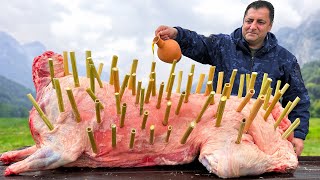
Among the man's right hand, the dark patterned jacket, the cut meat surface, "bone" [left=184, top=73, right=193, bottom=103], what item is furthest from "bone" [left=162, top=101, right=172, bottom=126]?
the dark patterned jacket

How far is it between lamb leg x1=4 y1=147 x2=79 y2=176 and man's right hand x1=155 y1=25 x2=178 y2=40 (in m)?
1.22

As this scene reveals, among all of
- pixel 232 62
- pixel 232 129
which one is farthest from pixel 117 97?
pixel 232 62

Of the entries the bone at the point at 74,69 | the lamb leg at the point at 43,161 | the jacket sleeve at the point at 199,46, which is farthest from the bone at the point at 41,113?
the jacket sleeve at the point at 199,46

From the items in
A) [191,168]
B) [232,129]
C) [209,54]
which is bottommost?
[191,168]

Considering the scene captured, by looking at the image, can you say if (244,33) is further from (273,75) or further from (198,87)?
(198,87)

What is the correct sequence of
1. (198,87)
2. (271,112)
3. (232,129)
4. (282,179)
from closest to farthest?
(282,179) → (232,129) → (271,112) → (198,87)

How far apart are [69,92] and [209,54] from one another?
2.03 m

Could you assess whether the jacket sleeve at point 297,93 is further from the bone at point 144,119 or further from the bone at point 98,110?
the bone at point 98,110

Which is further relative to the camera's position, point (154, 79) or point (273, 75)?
point (273, 75)

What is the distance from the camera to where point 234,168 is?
2.76 m

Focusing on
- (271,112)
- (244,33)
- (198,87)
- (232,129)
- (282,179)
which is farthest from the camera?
(244,33)

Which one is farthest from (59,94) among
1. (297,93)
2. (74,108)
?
(297,93)

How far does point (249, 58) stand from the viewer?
4297mm

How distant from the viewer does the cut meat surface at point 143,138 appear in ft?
9.48
